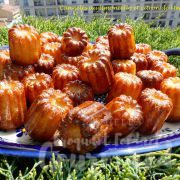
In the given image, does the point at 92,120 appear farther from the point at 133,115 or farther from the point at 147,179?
the point at 147,179

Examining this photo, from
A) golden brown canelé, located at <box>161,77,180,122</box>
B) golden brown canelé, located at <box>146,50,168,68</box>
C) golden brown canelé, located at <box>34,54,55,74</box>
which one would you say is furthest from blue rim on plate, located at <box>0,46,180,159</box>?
golden brown canelé, located at <box>146,50,168,68</box>

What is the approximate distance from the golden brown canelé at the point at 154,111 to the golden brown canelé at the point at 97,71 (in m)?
0.18

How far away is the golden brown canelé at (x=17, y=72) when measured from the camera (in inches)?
51.4

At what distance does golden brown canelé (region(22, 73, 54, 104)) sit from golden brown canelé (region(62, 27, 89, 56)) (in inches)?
9.9

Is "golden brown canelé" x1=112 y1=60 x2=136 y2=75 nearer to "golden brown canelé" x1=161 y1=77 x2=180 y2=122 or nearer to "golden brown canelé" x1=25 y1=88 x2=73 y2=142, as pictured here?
"golden brown canelé" x1=161 y1=77 x2=180 y2=122

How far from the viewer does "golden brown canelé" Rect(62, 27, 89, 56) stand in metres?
1.45

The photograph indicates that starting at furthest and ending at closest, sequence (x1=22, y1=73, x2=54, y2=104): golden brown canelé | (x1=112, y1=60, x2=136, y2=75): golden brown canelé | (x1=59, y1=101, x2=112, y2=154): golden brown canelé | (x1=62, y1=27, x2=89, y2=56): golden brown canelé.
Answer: (x1=62, y1=27, x2=89, y2=56): golden brown canelé → (x1=112, y1=60, x2=136, y2=75): golden brown canelé → (x1=22, y1=73, x2=54, y2=104): golden brown canelé → (x1=59, y1=101, x2=112, y2=154): golden brown canelé

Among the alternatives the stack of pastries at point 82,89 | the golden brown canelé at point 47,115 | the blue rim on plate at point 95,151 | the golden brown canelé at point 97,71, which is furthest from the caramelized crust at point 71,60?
the blue rim on plate at point 95,151

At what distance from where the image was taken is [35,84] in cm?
123

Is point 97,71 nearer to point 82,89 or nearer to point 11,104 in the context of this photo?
point 82,89

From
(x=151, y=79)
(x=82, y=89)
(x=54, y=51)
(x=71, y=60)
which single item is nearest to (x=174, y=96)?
(x=151, y=79)

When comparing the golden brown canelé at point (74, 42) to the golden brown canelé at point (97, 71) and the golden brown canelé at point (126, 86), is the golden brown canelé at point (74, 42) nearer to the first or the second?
the golden brown canelé at point (97, 71)

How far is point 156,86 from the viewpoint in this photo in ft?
4.35

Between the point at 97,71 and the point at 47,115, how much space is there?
11.7 inches
